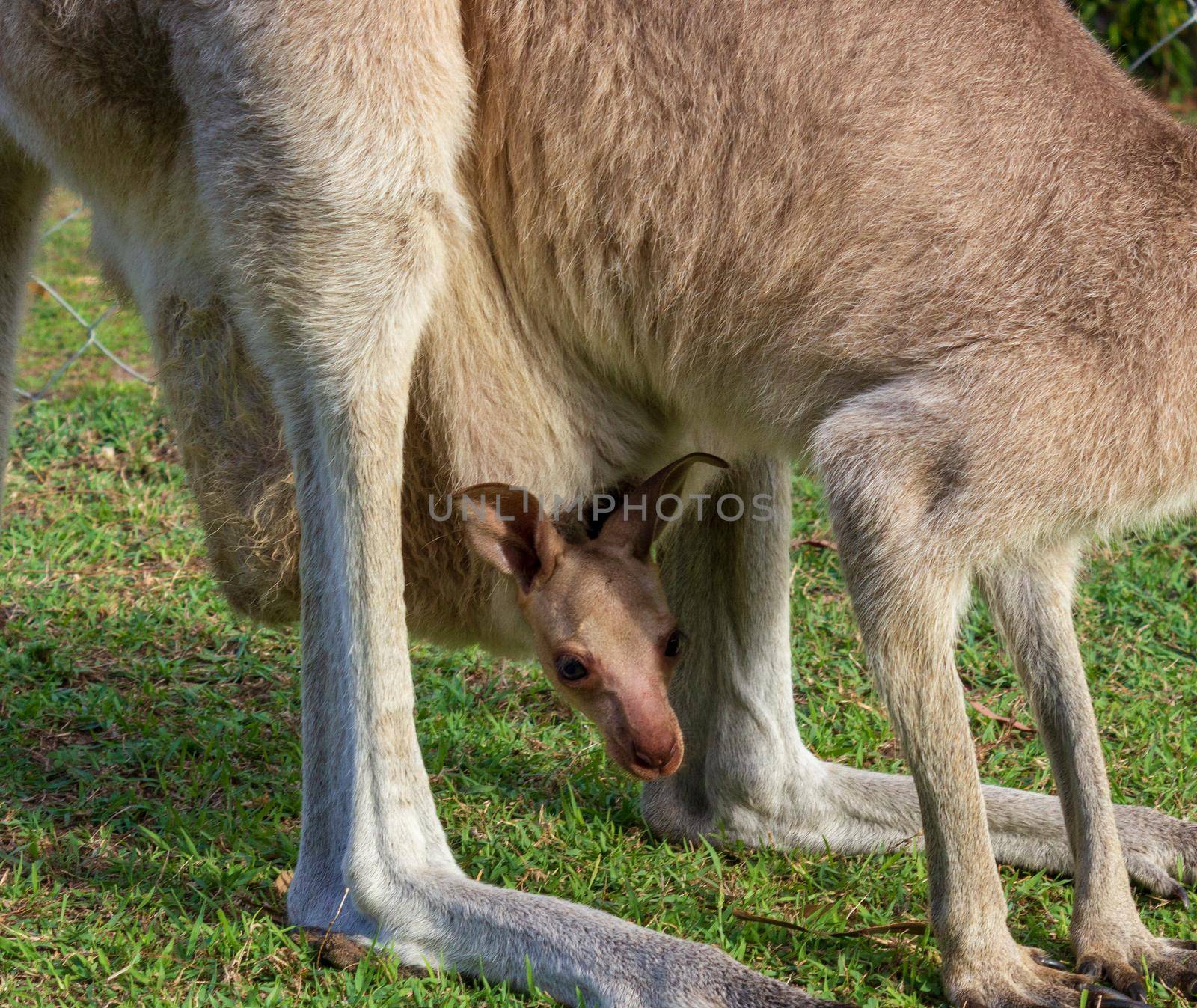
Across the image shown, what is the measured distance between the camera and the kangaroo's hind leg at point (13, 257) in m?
2.35

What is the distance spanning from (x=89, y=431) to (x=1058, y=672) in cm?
264

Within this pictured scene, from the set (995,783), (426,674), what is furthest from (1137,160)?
(426,674)

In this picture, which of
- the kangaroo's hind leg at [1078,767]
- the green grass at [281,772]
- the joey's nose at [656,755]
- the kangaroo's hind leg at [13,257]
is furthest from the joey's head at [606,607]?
the kangaroo's hind leg at [13,257]

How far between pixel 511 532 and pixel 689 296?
0.42 metres

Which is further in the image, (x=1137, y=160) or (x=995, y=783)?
(x=995, y=783)

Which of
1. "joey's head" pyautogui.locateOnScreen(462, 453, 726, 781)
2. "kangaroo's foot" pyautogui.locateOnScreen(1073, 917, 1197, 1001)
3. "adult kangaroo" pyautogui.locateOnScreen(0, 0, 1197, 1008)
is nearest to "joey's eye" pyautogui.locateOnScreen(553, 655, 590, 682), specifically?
"joey's head" pyautogui.locateOnScreen(462, 453, 726, 781)

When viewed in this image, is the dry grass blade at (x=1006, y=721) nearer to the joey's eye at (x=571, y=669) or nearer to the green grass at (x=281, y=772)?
the green grass at (x=281, y=772)

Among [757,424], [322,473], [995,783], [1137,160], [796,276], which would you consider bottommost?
[995,783]

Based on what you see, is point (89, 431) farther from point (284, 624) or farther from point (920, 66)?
point (920, 66)

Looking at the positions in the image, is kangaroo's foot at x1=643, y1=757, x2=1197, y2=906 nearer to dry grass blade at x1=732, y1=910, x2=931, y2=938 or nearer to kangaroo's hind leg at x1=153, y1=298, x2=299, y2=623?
dry grass blade at x1=732, y1=910, x2=931, y2=938

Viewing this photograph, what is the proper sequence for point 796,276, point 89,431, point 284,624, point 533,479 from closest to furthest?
1. point 796,276
2. point 533,479
3. point 284,624
4. point 89,431

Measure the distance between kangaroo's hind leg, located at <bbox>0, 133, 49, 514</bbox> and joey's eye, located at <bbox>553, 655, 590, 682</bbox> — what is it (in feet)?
3.34

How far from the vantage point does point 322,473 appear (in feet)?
6.21

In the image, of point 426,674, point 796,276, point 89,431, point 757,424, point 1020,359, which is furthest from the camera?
point 89,431
